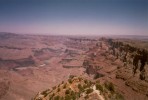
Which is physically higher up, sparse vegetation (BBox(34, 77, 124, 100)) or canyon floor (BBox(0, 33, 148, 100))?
sparse vegetation (BBox(34, 77, 124, 100))

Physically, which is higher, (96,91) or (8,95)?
(96,91)

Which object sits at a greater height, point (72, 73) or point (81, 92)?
point (81, 92)

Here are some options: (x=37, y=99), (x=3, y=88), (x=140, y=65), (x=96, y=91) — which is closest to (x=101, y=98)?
(x=96, y=91)

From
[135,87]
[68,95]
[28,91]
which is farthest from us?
[28,91]

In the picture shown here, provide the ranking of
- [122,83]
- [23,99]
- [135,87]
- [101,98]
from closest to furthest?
[101,98]
[135,87]
[122,83]
[23,99]

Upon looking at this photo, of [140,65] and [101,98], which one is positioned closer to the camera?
[101,98]

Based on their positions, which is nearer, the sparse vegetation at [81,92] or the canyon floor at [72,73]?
the sparse vegetation at [81,92]

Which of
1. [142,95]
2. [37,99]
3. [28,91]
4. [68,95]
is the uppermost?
[68,95]

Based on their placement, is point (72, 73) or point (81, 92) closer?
point (81, 92)

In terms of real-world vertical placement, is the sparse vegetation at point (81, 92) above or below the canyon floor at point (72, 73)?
above

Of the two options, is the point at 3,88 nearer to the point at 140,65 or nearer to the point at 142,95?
the point at 140,65

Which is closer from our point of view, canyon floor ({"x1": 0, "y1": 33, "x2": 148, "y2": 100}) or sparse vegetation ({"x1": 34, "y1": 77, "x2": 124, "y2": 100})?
sparse vegetation ({"x1": 34, "y1": 77, "x2": 124, "y2": 100})
